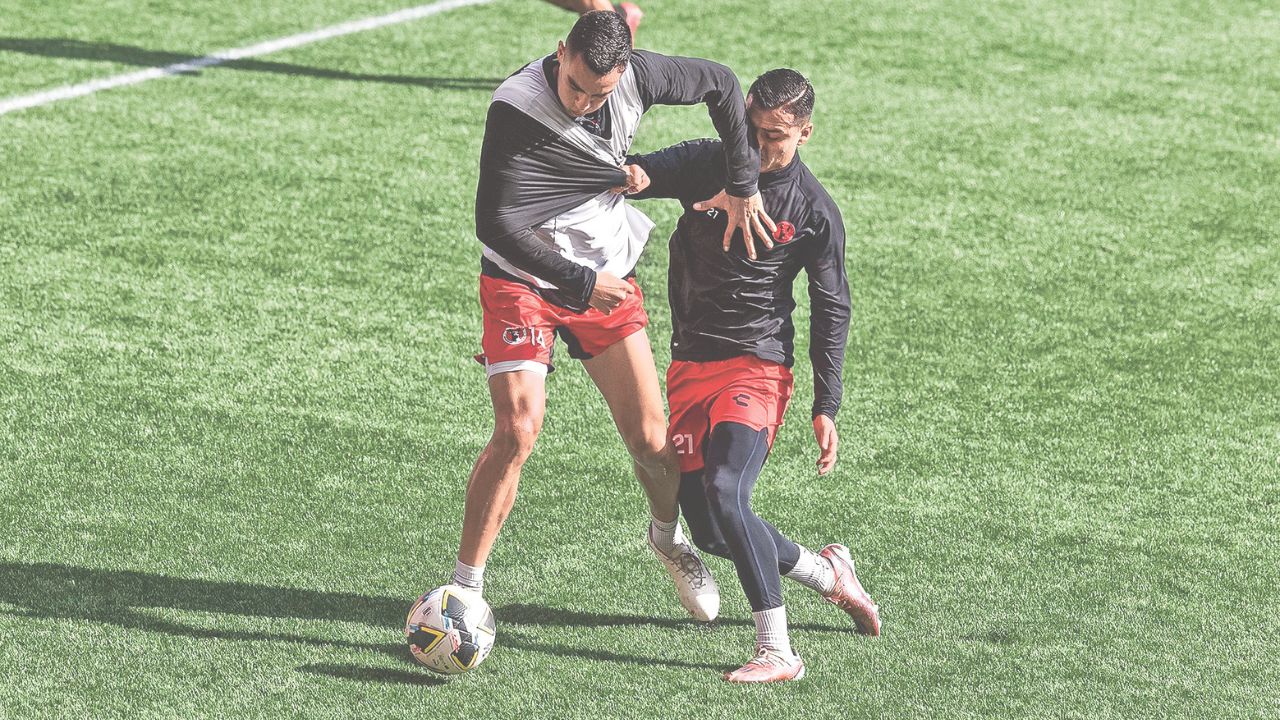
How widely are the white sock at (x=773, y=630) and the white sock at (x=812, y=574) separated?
0.87 feet

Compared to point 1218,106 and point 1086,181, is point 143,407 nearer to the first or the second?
point 1086,181

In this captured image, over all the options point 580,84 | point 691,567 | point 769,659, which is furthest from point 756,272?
point 769,659

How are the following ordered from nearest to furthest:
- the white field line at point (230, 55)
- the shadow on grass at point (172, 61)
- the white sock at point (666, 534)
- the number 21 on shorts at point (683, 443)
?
1. the number 21 on shorts at point (683, 443)
2. the white sock at point (666, 534)
3. the white field line at point (230, 55)
4. the shadow on grass at point (172, 61)

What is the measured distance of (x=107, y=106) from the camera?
1009 cm

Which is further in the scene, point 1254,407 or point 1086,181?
point 1086,181

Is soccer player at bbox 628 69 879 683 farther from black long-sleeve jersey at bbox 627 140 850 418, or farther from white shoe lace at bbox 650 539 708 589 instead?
white shoe lace at bbox 650 539 708 589

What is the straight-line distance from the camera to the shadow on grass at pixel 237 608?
4996mm

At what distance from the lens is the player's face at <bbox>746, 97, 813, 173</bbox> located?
4.93 m

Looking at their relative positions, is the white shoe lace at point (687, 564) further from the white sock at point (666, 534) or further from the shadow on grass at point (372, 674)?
the shadow on grass at point (372, 674)

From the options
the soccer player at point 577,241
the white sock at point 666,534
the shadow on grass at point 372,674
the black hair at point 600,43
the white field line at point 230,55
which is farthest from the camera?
the white field line at point 230,55

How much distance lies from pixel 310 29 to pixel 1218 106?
265 inches

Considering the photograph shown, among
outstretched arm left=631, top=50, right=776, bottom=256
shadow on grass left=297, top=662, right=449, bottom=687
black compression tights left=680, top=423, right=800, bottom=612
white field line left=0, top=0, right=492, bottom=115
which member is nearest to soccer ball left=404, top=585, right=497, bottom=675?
shadow on grass left=297, top=662, right=449, bottom=687

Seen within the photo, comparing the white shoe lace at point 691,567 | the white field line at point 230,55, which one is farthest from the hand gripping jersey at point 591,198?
the white field line at point 230,55

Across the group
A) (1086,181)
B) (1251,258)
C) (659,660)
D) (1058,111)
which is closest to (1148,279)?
(1251,258)
